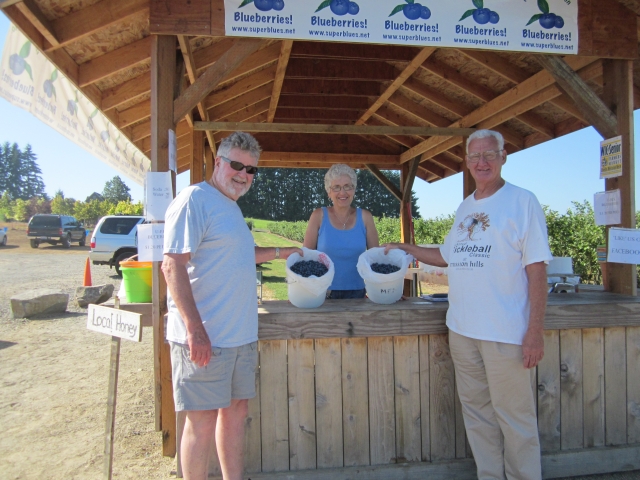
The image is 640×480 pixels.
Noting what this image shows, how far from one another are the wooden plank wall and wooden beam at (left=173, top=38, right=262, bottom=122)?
5.28 ft

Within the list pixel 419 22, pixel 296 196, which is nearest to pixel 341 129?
pixel 419 22

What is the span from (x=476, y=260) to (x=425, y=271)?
641 cm

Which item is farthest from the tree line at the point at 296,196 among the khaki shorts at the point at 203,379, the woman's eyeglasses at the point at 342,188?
the khaki shorts at the point at 203,379

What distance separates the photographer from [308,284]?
2643 mm

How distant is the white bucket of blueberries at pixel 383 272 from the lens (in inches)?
109

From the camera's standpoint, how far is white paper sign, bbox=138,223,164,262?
110 inches

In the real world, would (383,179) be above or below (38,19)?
below

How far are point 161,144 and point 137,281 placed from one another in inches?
38.0

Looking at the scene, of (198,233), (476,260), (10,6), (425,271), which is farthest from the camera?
(425,271)

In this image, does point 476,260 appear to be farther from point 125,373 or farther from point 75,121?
point 125,373

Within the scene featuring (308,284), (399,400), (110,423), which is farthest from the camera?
(399,400)

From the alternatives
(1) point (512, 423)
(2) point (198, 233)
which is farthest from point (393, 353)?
(2) point (198, 233)

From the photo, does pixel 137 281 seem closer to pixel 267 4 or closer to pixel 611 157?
pixel 267 4

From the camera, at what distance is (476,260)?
2305mm
